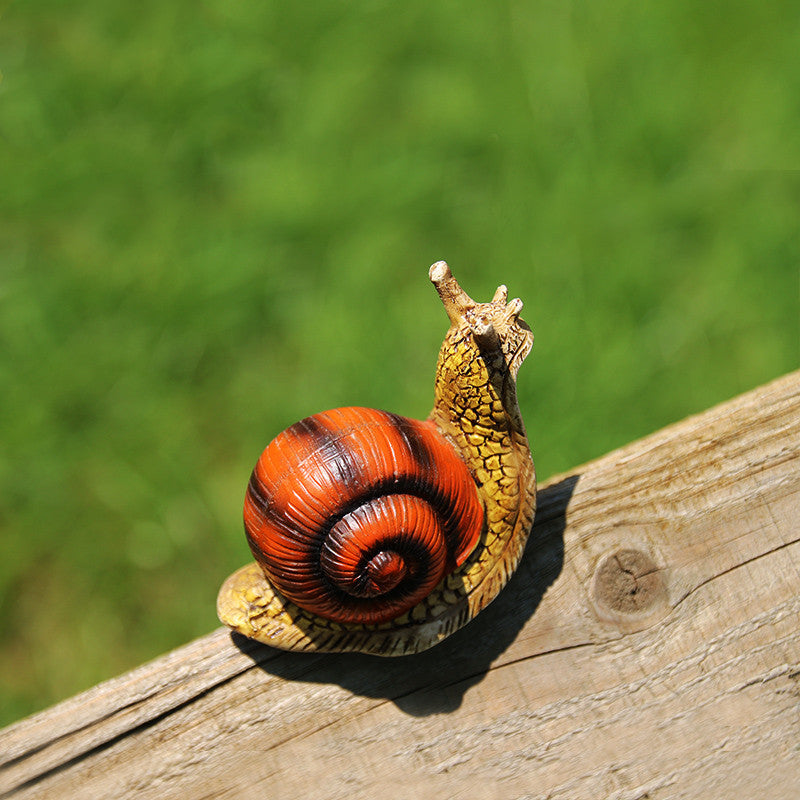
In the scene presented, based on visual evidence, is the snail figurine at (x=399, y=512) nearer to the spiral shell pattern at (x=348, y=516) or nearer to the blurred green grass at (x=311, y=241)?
the spiral shell pattern at (x=348, y=516)

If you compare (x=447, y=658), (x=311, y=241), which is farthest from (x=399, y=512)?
(x=311, y=241)

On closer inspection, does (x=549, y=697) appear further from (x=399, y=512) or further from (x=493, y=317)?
(x=493, y=317)

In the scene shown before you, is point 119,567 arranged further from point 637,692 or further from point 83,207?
point 637,692

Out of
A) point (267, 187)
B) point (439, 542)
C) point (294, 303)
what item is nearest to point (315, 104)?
point (267, 187)

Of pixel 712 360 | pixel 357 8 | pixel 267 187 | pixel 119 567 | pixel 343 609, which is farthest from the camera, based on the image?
pixel 357 8

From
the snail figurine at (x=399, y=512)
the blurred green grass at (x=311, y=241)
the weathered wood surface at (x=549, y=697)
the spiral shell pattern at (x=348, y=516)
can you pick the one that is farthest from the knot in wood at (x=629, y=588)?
the blurred green grass at (x=311, y=241)
